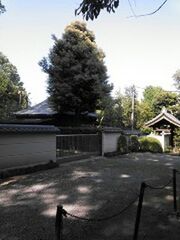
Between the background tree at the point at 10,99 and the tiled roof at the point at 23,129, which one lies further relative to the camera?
the background tree at the point at 10,99

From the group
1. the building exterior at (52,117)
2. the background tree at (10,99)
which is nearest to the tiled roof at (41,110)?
the building exterior at (52,117)

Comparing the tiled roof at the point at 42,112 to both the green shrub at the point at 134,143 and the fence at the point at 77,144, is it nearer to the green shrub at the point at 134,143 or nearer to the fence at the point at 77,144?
the green shrub at the point at 134,143

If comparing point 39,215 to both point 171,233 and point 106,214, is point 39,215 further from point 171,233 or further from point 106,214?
point 171,233

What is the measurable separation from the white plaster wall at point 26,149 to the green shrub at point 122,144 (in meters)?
7.93

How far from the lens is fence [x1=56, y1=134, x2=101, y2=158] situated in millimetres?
16016

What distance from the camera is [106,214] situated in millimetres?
7043

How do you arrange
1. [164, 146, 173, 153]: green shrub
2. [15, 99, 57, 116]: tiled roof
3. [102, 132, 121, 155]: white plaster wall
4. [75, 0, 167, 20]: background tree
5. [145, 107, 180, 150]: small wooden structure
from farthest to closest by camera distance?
[145, 107, 180, 150]: small wooden structure
[164, 146, 173, 153]: green shrub
[15, 99, 57, 116]: tiled roof
[102, 132, 121, 155]: white plaster wall
[75, 0, 167, 20]: background tree

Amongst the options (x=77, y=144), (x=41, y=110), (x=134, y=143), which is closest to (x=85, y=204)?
(x=77, y=144)

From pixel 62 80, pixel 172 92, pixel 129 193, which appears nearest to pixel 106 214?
pixel 129 193

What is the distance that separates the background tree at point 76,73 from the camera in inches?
816

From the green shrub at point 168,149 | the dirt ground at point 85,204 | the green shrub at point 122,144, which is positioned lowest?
the dirt ground at point 85,204

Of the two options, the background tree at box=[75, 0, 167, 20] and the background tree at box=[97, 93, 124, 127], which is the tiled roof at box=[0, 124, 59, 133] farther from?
the background tree at box=[97, 93, 124, 127]

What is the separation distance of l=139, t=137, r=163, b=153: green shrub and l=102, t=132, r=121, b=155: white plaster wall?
2807 millimetres

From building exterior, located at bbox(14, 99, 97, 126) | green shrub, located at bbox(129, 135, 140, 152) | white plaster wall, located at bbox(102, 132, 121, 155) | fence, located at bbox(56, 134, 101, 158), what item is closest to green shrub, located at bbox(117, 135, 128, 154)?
white plaster wall, located at bbox(102, 132, 121, 155)
